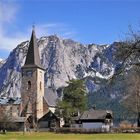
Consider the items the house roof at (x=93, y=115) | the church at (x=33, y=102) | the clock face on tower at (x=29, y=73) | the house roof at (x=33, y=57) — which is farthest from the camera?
the house roof at (x=33, y=57)

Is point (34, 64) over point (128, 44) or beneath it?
→ over

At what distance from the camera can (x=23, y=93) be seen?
13612cm

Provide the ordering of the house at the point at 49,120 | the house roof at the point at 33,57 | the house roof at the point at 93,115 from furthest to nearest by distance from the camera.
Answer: the house roof at the point at 33,57 < the house at the point at 49,120 < the house roof at the point at 93,115

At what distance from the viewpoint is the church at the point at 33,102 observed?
126 m

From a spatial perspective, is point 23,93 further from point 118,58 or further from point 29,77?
point 118,58

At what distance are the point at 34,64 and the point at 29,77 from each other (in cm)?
439

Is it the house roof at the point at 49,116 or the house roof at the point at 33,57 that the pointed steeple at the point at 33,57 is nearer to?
the house roof at the point at 33,57

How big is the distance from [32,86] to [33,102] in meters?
6.00

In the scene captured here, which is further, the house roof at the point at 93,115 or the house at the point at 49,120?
the house at the point at 49,120

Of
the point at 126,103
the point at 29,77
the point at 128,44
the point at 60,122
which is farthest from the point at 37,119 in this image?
the point at 128,44

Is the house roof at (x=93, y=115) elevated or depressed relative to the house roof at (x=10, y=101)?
depressed

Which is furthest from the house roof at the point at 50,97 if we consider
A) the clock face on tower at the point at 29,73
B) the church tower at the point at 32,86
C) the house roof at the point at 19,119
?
the house roof at the point at 19,119

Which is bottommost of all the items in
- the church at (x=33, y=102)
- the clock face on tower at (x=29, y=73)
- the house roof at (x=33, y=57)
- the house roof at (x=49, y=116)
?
the house roof at (x=49, y=116)

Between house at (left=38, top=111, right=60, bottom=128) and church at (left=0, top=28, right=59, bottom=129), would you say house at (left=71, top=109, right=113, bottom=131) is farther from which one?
church at (left=0, top=28, right=59, bottom=129)
